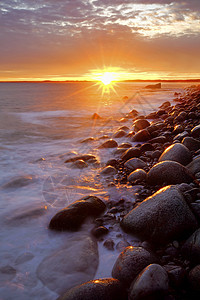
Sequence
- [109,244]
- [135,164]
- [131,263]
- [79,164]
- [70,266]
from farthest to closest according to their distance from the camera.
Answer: [79,164], [135,164], [109,244], [70,266], [131,263]

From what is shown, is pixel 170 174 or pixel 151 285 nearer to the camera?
pixel 151 285

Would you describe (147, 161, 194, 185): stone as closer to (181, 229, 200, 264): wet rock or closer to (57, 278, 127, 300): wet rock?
(181, 229, 200, 264): wet rock

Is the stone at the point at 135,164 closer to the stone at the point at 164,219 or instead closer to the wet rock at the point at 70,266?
the stone at the point at 164,219

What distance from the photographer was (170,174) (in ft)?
12.3

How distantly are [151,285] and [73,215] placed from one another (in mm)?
1601

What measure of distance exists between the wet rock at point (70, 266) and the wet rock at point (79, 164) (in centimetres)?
289

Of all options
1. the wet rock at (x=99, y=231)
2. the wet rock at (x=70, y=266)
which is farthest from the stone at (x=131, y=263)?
the wet rock at (x=99, y=231)

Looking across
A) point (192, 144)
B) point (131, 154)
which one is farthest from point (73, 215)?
point (192, 144)

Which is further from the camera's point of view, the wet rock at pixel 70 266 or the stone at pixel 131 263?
the wet rock at pixel 70 266

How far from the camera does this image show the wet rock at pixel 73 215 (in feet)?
10.8

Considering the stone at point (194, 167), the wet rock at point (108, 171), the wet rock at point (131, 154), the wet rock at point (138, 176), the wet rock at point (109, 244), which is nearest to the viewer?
the wet rock at point (109, 244)

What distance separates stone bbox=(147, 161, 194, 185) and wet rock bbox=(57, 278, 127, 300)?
2045mm

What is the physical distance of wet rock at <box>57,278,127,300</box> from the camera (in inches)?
78.1

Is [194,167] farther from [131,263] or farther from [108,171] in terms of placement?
[131,263]
